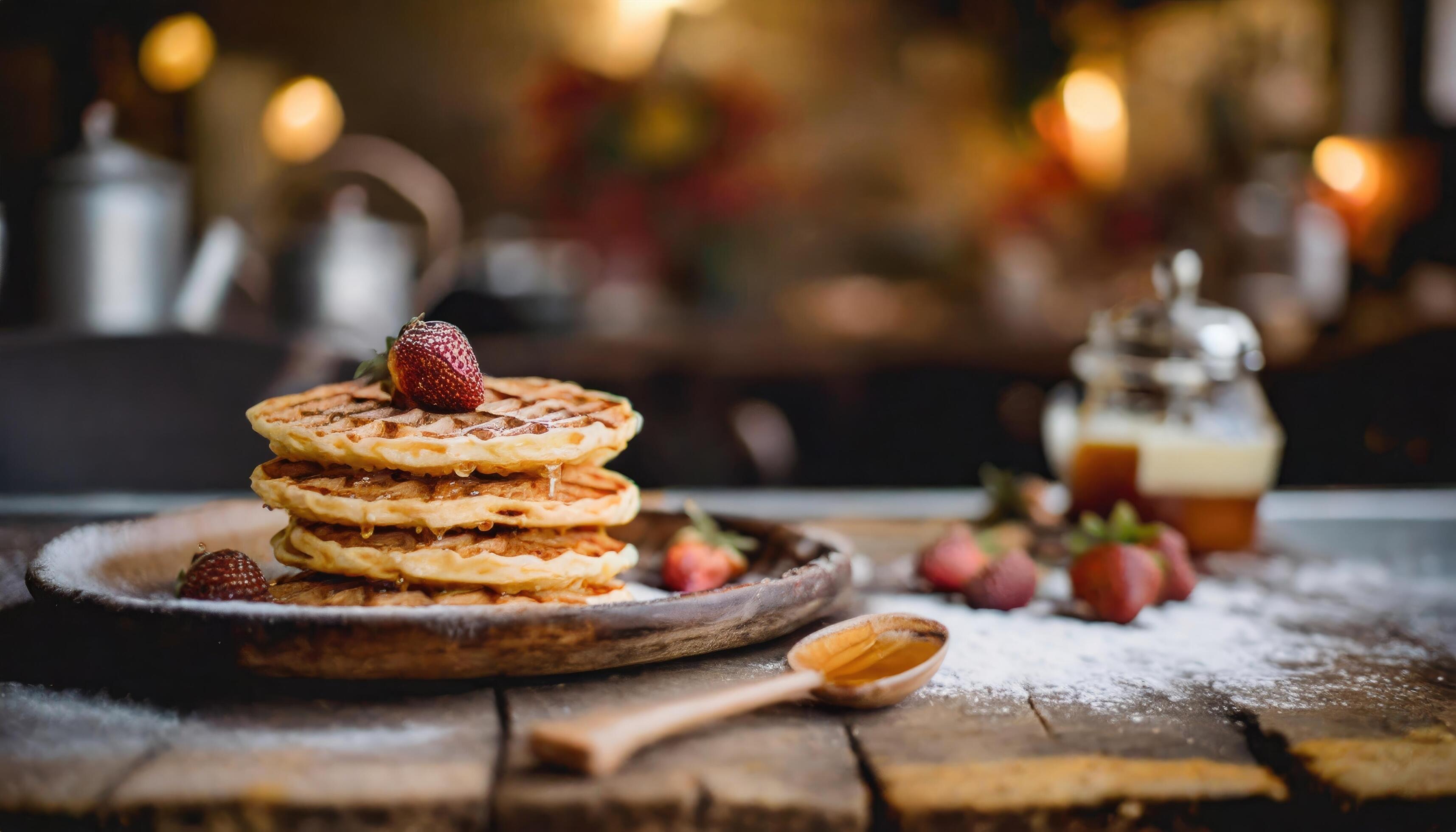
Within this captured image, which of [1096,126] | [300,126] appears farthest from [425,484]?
[1096,126]

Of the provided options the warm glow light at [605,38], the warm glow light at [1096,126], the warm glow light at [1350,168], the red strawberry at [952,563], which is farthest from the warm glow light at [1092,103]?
the red strawberry at [952,563]

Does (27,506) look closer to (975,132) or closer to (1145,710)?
(1145,710)

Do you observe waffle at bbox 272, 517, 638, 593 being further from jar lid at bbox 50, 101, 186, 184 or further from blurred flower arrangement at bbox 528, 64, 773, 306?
blurred flower arrangement at bbox 528, 64, 773, 306

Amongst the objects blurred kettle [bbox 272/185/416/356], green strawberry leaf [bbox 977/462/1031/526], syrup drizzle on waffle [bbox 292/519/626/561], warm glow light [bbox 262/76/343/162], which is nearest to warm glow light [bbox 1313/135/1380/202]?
green strawberry leaf [bbox 977/462/1031/526]

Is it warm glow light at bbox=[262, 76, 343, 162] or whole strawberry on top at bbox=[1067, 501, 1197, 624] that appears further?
warm glow light at bbox=[262, 76, 343, 162]

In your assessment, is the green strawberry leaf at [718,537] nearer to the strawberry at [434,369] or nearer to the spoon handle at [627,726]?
the strawberry at [434,369]

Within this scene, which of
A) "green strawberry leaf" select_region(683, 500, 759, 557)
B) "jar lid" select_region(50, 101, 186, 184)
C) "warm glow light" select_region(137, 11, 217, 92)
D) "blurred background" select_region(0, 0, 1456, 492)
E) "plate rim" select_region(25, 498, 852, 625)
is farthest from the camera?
"blurred background" select_region(0, 0, 1456, 492)

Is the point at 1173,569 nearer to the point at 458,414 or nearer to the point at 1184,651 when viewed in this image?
the point at 1184,651
